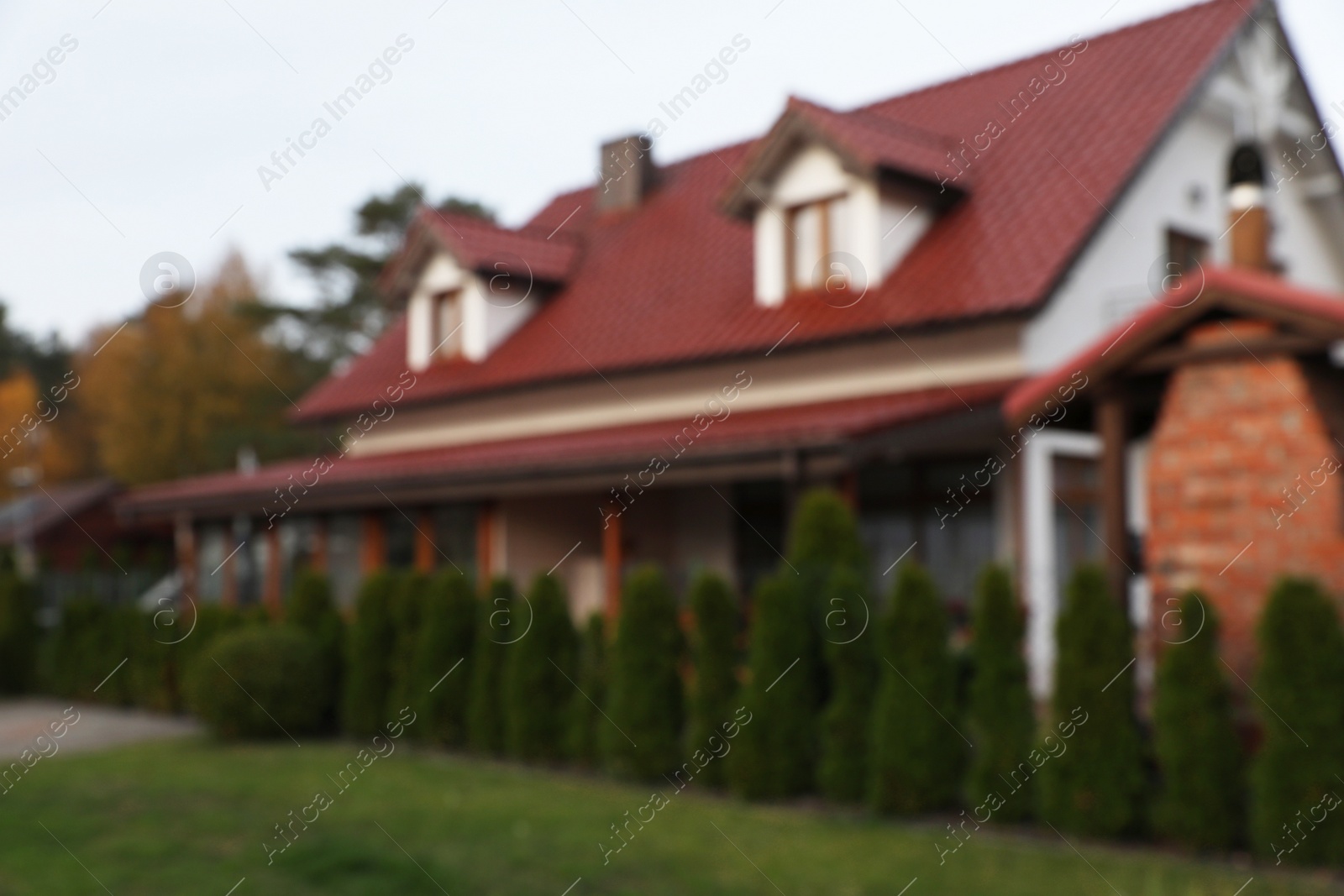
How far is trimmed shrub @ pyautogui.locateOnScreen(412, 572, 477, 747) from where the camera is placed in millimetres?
11039

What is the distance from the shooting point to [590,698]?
9.85 meters

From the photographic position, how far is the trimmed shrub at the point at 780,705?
331 inches

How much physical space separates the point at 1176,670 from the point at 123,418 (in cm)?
3825

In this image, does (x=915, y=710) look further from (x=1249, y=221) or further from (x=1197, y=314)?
(x=1249, y=221)

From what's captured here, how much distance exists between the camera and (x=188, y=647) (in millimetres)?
14242

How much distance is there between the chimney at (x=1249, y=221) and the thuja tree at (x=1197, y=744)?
8.48ft

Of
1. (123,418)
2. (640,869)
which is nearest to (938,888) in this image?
(640,869)

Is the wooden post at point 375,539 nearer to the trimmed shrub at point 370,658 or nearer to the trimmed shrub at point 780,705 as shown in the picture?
the trimmed shrub at point 370,658

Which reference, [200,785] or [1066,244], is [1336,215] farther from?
[200,785]

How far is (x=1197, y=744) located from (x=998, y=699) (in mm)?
1263

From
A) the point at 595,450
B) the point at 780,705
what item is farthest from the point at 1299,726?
the point at 595,450

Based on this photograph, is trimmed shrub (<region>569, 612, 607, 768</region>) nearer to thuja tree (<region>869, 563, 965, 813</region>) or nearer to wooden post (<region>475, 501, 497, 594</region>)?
thuja tree (<region>869, 563, 965, 813</region>)

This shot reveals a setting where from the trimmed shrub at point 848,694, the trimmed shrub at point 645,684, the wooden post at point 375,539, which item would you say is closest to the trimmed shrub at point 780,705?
the trimmed shrub at point 848,694

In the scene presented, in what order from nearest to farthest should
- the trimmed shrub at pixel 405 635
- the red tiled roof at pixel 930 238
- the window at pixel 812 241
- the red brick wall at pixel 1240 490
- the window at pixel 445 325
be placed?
the red brick wall at pixel 1240 490, the trimmed shrub at pixel 405 635, the red tiled roof at pixel 930 238, the window at pixel 812 241, the window at pixel 445 325
